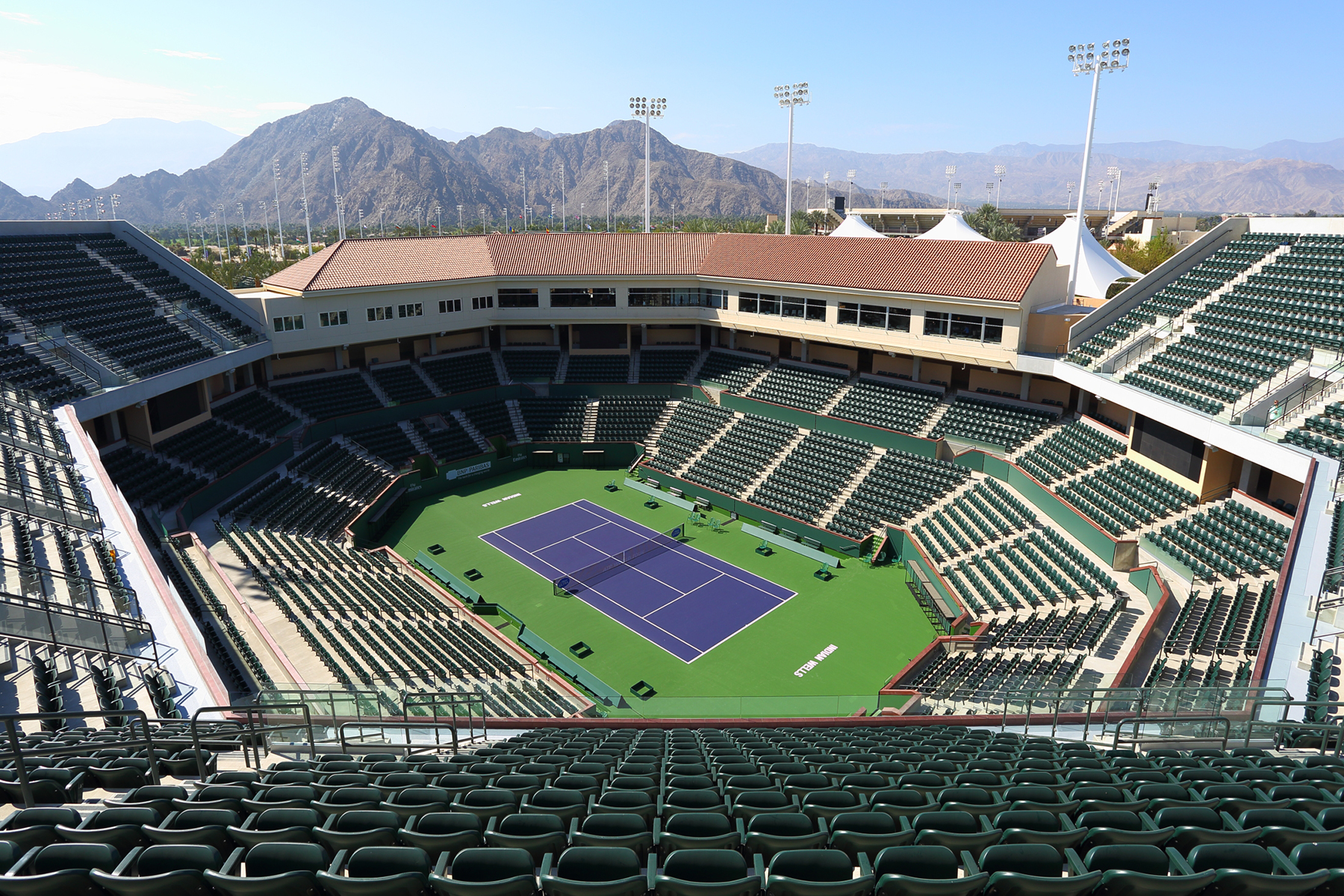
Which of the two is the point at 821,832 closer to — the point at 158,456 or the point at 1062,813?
the point at 1062,813

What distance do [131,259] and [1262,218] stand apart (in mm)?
58685

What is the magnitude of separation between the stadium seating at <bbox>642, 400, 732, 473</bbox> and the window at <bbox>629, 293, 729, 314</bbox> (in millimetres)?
6878

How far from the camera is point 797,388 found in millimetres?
43156

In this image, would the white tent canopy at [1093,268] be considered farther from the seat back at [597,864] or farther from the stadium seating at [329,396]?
the seat back at [597,864]

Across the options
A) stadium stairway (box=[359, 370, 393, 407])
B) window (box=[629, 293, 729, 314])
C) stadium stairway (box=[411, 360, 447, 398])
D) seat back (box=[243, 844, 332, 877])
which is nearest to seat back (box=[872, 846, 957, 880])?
seat back (box=[243, 844, 332, 877])

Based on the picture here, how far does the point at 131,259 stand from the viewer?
39750 millimetres

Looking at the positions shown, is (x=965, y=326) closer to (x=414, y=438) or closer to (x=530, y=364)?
(x=530, y=364)

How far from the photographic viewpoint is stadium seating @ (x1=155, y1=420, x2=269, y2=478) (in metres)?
32.8

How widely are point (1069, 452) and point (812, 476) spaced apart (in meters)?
11.8

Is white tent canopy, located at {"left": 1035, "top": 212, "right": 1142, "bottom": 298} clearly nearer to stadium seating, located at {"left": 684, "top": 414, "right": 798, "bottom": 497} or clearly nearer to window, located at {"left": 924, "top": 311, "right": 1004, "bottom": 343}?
window, located at {"left": 924, "top": 311, "right": 1004, "bottom": 343}

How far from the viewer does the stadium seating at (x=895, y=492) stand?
111ft

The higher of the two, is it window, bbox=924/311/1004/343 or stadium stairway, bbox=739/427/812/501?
window, bbox=924/311/1004/343

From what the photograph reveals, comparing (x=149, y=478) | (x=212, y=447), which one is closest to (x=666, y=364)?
(x=212, y=447)

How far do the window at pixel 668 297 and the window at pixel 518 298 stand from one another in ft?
4.27
